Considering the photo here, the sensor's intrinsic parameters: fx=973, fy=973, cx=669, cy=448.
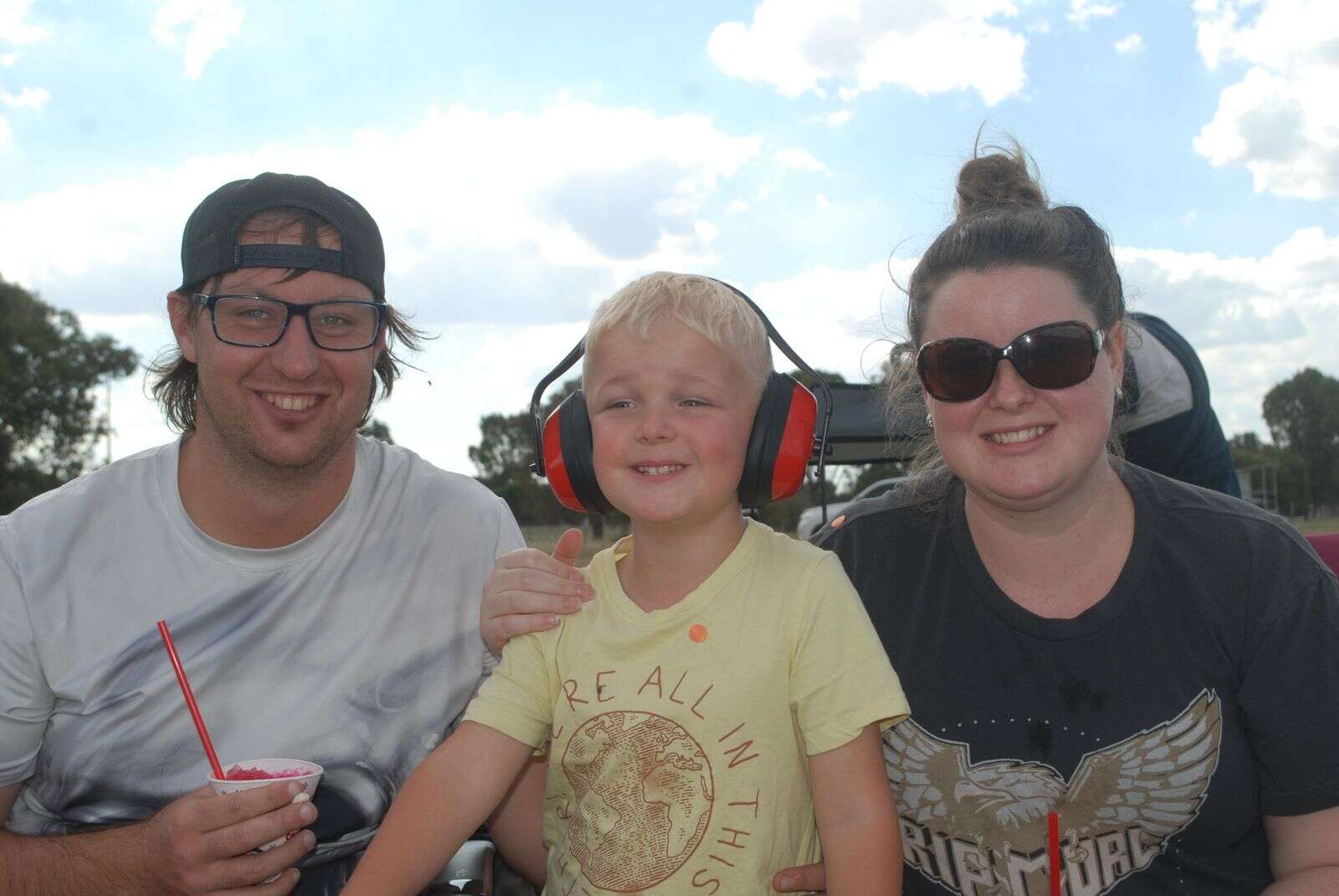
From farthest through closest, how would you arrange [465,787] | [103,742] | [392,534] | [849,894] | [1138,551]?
[392,534]
[103,742]
[1138,551]
[465,787]
[849,894]

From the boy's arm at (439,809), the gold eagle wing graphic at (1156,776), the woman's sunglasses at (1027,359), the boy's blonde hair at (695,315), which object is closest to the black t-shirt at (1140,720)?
the gold eagle wing graphic at (1156,776)

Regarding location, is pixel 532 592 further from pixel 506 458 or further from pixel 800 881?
pixel 506 458

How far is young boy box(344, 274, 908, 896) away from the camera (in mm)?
1985

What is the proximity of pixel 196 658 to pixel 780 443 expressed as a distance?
170 cm

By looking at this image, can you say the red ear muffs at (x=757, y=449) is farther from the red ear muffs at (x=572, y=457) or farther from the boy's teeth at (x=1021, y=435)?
the boy's teeth at (x=1021, y=435)

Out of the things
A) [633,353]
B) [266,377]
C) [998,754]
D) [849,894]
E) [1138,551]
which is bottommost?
[849,894]

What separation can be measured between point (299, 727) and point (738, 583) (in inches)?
51.1

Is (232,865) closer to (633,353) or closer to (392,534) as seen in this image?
(392,534)

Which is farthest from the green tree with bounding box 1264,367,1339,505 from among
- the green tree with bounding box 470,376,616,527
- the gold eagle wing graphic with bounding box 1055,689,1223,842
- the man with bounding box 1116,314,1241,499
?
the gold eagle wing graphic with bounding box 1055,689,1223,842

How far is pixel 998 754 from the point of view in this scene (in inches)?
87.4

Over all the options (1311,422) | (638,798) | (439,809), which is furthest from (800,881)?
(1311,422)

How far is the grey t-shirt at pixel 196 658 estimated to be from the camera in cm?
258

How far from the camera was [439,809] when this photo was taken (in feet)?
6.72

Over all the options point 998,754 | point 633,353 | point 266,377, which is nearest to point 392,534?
point 266,377
